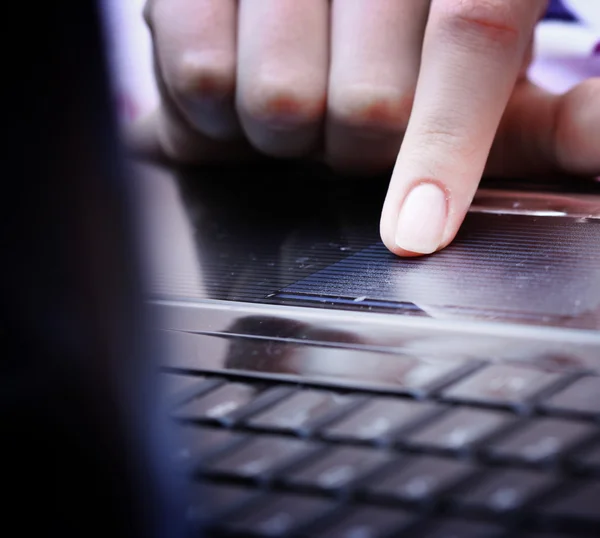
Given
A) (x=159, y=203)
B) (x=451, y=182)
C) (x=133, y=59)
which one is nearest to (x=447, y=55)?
(x=451, y=182)

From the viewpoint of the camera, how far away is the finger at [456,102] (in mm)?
325

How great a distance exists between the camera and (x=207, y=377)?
21 centimetres

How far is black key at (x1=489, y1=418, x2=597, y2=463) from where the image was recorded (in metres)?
0.16

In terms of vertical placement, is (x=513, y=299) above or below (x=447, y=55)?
below

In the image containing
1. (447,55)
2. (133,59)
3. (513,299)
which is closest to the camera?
(513,299)

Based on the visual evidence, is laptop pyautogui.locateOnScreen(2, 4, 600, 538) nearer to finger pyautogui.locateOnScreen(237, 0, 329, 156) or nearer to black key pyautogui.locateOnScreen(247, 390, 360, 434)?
black key pyautogui.locateOnScreen(247, 390, 360, 434)

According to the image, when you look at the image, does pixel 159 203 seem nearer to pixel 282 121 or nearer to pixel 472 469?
pixel 282 121

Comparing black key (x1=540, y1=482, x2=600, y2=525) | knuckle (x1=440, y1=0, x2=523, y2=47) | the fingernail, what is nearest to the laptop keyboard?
black key (x1=540, y1=482, x2=600, y2=525)

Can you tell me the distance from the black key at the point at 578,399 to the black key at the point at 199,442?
86mm

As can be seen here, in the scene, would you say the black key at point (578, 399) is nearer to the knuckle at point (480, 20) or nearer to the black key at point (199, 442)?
the black key at point (199, 442)

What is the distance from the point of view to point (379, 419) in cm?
18

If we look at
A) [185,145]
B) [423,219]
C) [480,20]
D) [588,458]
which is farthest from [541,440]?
[185,145]

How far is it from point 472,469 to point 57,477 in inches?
3.7

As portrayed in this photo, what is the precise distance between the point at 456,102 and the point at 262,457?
238 millimetres
